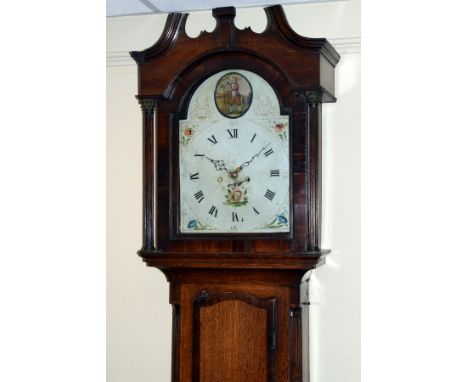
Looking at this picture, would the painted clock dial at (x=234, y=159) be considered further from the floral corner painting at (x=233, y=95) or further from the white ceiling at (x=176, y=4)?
the white ceiling at (x=176, y=4)

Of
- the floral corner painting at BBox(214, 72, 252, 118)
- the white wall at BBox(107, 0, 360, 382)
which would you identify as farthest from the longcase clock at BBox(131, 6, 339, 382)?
the white wall at BBox(107, 0, 360, 382)

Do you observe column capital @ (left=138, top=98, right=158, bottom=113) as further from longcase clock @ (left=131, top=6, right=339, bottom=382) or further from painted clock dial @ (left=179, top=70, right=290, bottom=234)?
painted clock dial @ (left=179, top=70, right=290, bottom=234)

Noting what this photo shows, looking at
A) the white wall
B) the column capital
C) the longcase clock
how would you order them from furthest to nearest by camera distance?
the white wall → the column capital → the longcase clock

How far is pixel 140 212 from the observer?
3.37m

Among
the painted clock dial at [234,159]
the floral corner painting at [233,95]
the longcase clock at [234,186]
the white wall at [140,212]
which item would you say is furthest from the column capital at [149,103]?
the white wall at [140,212]

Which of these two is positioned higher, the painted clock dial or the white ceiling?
the white ceiling

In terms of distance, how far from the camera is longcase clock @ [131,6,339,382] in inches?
106

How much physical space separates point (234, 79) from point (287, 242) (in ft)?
2.15

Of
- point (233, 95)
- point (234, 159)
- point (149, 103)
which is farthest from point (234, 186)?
point (149, 103)

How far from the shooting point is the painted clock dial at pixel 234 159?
274cm

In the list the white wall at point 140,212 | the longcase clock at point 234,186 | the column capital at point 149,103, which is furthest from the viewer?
the white wall at point 140,212
